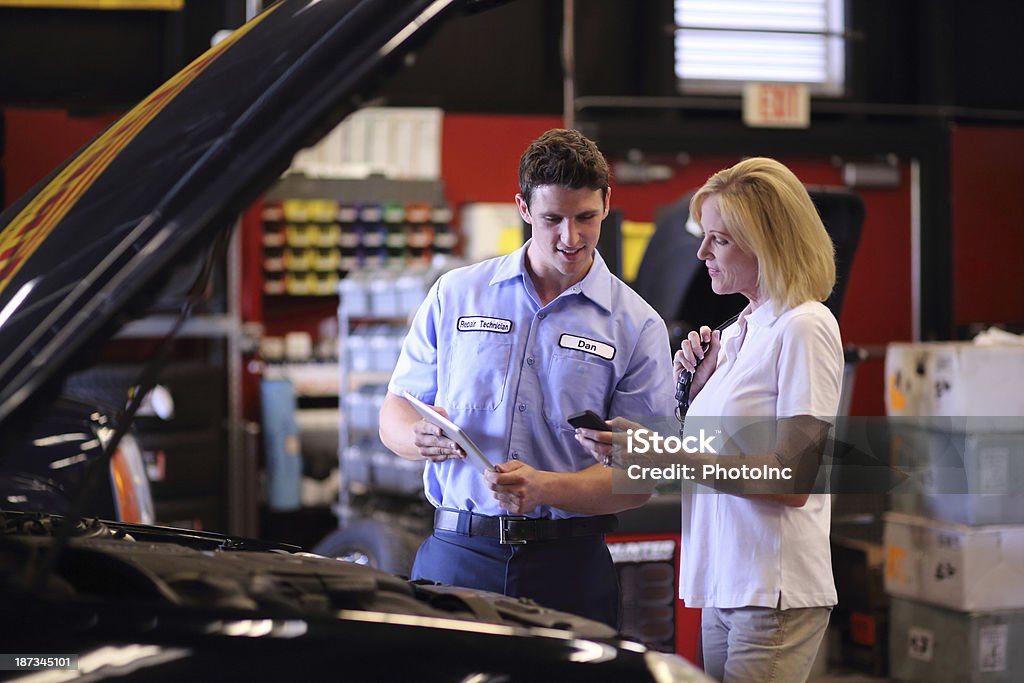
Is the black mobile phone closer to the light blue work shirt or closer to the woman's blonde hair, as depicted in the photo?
the light blue work shirt

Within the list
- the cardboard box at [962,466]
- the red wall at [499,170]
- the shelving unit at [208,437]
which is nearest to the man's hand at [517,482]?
the cardboard box at [962,466]

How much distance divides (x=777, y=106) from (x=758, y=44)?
0.57 meters

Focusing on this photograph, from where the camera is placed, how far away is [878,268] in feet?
17.2

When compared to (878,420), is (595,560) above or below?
below

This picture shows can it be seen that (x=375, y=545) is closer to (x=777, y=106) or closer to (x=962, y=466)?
(x=962, y=466)

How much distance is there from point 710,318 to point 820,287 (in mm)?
162

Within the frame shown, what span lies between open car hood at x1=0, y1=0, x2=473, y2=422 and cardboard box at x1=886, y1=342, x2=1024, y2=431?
7.16 ft

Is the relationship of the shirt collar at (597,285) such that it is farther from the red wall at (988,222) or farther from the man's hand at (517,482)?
the red wall at (988,222)

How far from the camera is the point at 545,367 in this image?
1694mm

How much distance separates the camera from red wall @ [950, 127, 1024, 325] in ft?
26.2

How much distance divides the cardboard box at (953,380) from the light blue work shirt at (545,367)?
1473mm

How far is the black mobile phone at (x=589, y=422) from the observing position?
1519 millimetres

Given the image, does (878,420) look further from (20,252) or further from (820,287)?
(20,252)

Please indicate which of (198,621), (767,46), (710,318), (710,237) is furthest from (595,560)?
(767,46)
